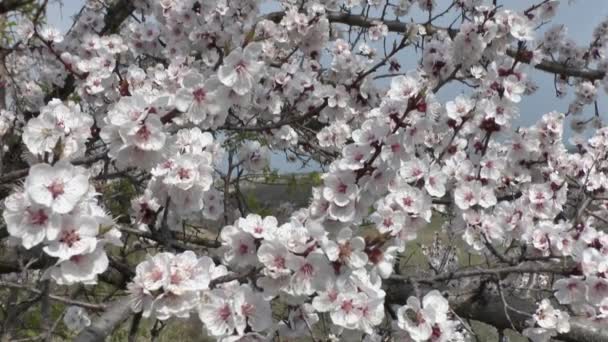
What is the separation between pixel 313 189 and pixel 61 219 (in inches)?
37.0

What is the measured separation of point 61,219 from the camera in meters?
1.61

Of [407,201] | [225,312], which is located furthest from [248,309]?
[407,201]

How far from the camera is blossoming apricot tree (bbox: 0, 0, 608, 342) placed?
1833 millimetres

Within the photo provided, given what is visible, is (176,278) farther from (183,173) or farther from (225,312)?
(183,173)

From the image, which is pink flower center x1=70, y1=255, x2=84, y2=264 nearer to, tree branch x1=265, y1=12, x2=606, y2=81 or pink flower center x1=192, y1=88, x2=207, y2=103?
pink flower center x1=192, y1=88, x2=207, y2=103

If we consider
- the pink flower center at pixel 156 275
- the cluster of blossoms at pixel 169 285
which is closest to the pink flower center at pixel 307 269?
the cluster of blossoms at pixel 169 285

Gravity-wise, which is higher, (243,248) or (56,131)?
(56,131)

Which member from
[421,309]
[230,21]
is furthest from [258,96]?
[421,309]

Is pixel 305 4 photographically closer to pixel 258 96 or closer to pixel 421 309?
pixel 258 96

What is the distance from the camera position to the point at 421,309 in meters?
2.08

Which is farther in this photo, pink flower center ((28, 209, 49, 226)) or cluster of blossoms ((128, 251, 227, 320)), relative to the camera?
cluster of blossoms ((128, 251, 227, 320))

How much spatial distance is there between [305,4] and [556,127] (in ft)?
6.79

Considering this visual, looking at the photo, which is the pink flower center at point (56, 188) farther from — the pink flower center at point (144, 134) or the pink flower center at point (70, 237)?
the pink flower center at point (144, 134)

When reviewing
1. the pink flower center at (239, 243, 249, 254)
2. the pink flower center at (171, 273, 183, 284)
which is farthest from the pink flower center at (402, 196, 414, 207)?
the pink flower center at (171, 273, 183, 284)
